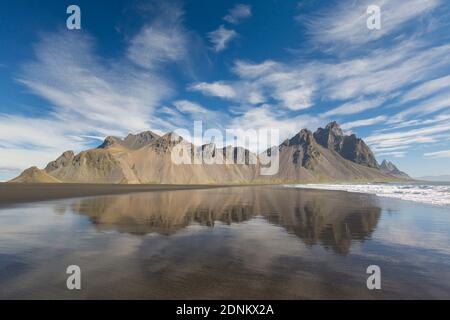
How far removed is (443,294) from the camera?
7.13m

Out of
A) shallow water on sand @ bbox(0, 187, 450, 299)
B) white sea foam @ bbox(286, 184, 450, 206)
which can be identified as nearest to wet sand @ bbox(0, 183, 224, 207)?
shallow water on sand @ bbox(0, 187, 450, 299)

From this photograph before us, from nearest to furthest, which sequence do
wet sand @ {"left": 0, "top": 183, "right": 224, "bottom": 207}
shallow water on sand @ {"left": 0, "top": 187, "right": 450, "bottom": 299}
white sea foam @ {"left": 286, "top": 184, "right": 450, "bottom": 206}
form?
1. shallow water on sand @ {"left": 0, "top": 187, "right": 450, "bottom": 299}
2. white sea foam @ {"left": 286, "top": 184, "right": 450, "bottom": 206}
3. wet sand @ {"left": 0, "top": 183, "right": 224, "bottom": 207}

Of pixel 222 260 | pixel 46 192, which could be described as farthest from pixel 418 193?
pixel 46 192

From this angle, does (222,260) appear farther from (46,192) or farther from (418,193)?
(418,193)

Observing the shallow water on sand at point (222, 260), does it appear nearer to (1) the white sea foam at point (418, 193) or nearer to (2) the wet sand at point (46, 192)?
(2) the wet sand at point (46, 192)

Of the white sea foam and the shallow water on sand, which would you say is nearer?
the shallow water on sand

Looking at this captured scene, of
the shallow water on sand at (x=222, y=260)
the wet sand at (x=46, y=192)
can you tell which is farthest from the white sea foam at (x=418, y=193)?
the wet sand at (x=46, y=192)

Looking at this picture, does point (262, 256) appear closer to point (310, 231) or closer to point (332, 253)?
point (332, 253)

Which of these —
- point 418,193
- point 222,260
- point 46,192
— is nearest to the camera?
point 222,260

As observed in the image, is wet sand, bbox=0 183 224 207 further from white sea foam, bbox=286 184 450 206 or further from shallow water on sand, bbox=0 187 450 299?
white sea foam, bbox=286 184 450 206

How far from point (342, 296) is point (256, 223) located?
12176mm

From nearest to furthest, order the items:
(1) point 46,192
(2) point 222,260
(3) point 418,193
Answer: (2) point 222,260 → (3) point 418,193 → (1) point 46,192

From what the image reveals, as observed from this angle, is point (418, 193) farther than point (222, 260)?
Yes

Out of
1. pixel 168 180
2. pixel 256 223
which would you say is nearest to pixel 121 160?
pixel 168 180
